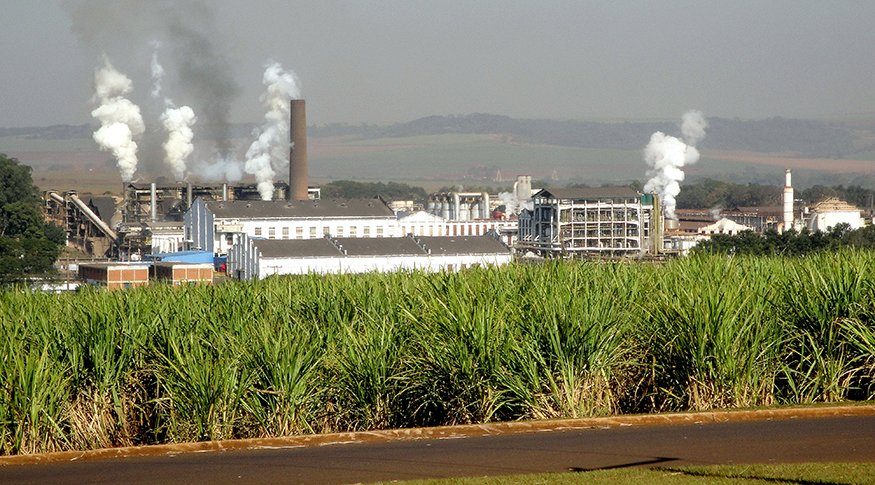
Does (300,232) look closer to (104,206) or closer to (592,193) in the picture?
(592,193)

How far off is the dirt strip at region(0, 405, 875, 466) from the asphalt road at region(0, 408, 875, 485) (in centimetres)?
8

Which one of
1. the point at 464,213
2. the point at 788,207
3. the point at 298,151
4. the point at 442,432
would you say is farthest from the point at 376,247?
the point at 464,213

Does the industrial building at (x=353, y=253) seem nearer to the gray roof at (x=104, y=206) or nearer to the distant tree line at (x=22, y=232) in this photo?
the distant tree line at (x=22, y=232)

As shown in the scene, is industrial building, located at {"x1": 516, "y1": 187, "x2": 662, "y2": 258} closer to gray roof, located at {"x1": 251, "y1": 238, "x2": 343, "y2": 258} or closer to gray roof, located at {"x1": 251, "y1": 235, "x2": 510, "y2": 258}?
gray roof, located at {"x1": 251, "y1": 235, "x2": 510, "y2": 258}

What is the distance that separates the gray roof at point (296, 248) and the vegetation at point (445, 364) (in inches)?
2032

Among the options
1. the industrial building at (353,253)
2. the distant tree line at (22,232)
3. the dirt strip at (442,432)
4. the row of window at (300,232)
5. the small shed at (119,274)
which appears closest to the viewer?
the dirt strip at (442,432)

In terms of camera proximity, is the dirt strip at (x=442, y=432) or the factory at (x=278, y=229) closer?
the dirt strip at (x=442, y=432)

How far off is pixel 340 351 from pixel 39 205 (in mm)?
117401

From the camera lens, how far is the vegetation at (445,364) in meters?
12.4

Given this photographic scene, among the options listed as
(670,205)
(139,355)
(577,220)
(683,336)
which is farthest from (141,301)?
(670,205)

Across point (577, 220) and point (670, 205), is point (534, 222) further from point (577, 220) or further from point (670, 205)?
point (670, 205)

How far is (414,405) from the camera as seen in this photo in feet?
43.7

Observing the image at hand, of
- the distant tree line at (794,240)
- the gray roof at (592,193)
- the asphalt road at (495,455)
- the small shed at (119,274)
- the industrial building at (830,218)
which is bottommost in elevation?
the small shed at (119,274)

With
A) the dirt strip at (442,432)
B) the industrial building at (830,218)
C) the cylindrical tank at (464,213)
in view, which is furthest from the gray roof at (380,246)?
the cylindrical tank at (464,213)
